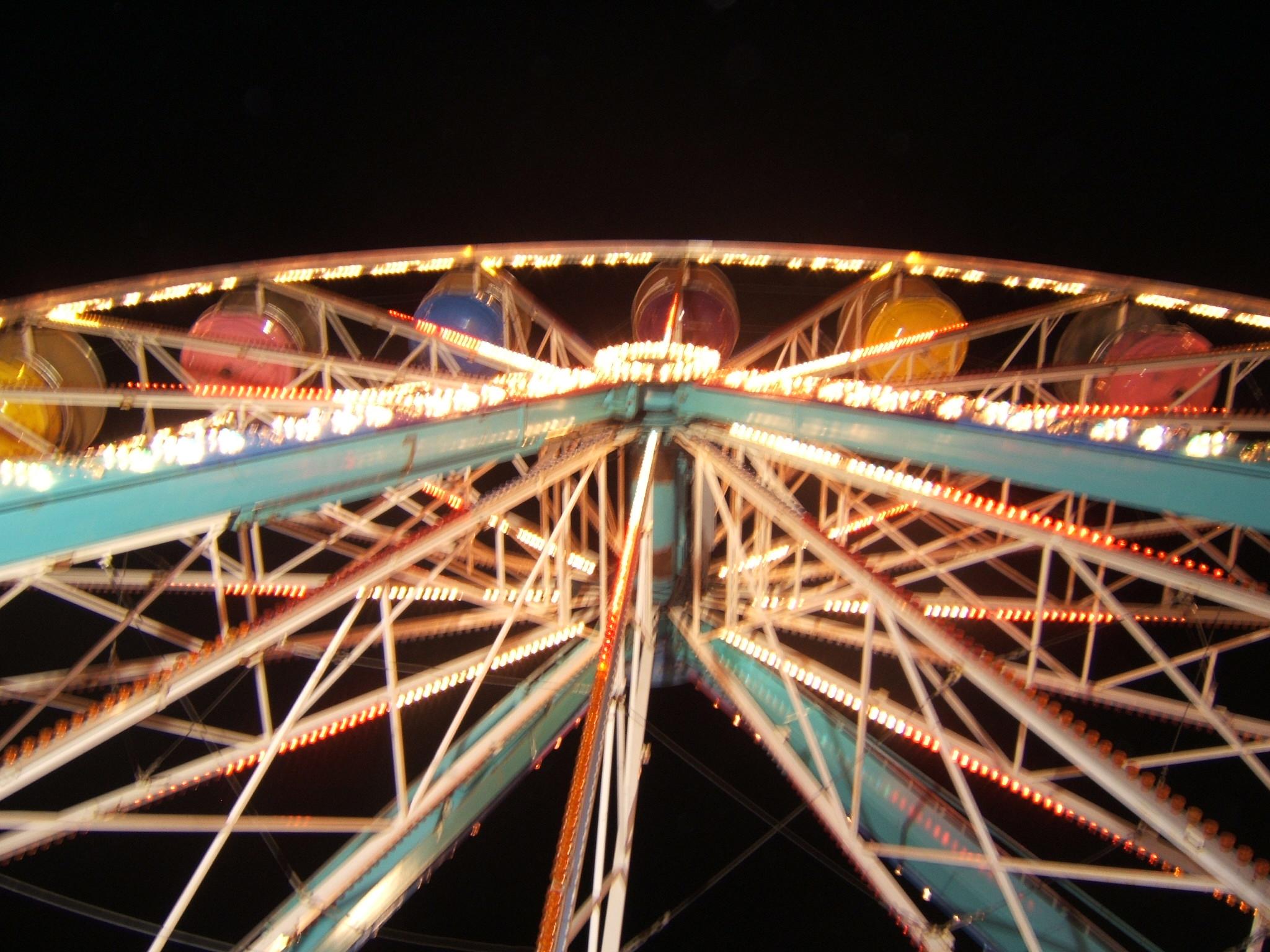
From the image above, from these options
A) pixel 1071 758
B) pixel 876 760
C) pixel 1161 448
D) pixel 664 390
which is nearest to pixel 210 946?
pixel 876 760

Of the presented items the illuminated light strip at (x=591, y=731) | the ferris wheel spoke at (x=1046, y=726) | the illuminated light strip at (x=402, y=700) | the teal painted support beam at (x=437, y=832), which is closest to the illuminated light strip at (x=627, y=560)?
the illuminated light strip at (x=591, y=731)

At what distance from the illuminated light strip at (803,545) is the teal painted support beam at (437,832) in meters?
1.93

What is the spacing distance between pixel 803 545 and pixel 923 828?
288 centimetres

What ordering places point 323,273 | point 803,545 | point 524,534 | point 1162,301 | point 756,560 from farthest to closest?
1. point 524,534
2. point 323,273
3. point 1162,301
4. point 756,560
5. point 803,545

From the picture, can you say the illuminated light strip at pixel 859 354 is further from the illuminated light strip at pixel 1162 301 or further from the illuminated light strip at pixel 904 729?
the illuminated light strip at pixel 904 729

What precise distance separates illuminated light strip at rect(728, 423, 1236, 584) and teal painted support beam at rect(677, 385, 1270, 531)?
0.58 m

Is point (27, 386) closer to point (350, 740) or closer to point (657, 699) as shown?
point (350, 740)

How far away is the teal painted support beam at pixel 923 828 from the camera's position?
7742mm

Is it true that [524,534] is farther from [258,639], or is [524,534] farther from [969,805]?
[969,805]

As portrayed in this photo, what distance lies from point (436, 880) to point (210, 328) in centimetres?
1181

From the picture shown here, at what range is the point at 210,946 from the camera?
450 inches

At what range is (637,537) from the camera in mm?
7598

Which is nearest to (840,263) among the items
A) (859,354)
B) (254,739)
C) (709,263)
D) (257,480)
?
(859,354)

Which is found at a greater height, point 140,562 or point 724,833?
point 140,562
